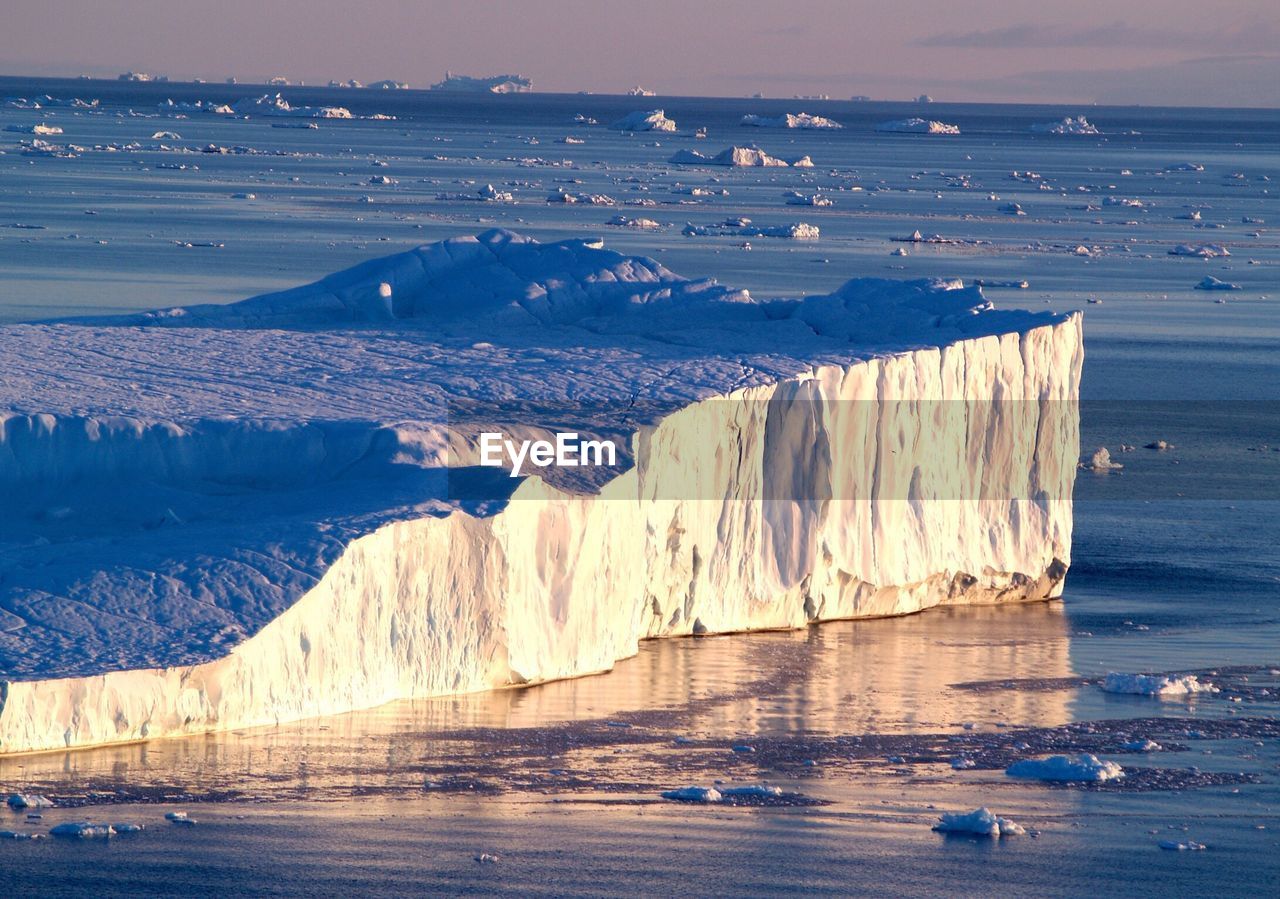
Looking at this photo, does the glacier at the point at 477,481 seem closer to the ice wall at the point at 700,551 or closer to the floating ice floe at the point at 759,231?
the ice wall at the point at 700,551

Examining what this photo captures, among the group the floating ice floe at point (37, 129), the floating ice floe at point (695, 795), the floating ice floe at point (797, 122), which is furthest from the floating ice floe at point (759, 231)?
the floating ice floe at point (797, 122)

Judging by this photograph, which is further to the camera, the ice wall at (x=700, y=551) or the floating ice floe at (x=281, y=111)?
the floating ice floe at (x=281, y=111)

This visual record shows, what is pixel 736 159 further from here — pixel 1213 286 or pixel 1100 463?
pixel 1100 463

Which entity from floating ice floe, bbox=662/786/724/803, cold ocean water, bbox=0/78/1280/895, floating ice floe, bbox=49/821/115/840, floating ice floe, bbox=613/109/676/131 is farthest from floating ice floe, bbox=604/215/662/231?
floating ice floe, bbox=613/109/676/131

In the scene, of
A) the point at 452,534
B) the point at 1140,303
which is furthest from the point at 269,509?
the point at 1140,303

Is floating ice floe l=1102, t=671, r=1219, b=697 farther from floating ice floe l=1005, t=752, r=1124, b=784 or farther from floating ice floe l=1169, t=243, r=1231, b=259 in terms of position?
floating ice floe l=1169, t=243, r=1231, b=259

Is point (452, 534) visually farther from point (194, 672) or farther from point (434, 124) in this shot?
point (434, 124)

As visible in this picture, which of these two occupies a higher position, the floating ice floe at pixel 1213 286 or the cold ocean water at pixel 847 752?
the floating ice floe at pixel 1213 286
